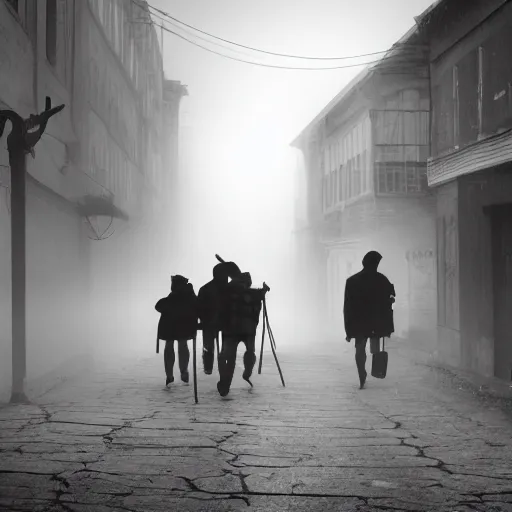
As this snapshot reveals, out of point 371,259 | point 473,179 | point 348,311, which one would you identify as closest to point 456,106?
point 473,179

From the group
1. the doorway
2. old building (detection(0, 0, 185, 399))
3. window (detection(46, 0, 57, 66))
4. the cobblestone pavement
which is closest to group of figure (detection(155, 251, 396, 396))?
the cobblestone pavement

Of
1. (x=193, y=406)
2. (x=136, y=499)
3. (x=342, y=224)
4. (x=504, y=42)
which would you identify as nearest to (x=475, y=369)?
(x=504, y=42)

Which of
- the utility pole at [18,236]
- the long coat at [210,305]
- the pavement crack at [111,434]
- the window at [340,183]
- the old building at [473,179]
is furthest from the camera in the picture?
the window at [340,183]

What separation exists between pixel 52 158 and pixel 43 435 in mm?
6543

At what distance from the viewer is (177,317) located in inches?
408

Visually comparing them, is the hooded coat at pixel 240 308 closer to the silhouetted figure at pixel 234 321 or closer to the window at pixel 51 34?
the silhouetted figure at pixel 234 321

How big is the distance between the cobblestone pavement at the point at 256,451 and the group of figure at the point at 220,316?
474 millimetres

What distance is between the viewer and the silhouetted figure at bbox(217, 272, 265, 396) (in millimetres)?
9461

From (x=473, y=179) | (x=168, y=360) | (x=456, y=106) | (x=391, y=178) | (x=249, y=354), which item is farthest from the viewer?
(x=391, y=178)

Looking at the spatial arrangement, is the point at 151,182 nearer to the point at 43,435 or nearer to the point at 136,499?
the point at 43,435

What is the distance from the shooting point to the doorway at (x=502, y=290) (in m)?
12.2

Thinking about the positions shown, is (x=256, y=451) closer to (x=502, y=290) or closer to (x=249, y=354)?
(x=249, y=354)

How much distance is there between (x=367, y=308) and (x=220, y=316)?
2004 mm

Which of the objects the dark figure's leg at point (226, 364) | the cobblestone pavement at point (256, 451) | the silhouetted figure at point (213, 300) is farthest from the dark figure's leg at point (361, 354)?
the silhouetted figure at point (213, 300)
